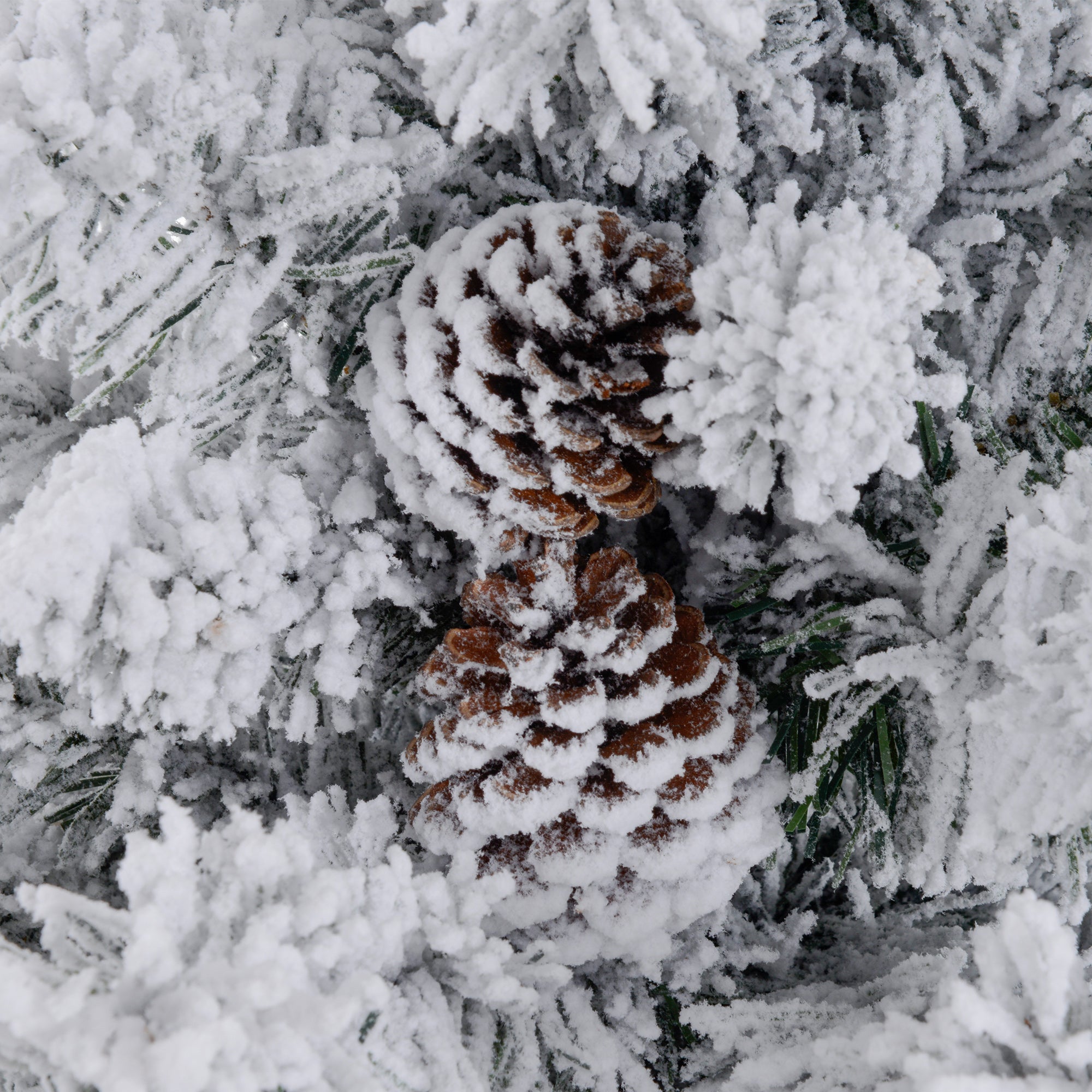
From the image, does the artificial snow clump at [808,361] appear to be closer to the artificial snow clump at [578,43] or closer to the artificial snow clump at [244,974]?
the artificial snow clump at [578,43]

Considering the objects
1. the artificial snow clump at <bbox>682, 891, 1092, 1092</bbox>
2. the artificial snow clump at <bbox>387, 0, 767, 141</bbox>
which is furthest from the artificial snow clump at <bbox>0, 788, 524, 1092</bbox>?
the artificial snow clump at <bbox>387, 0, 767, 141</bbox>

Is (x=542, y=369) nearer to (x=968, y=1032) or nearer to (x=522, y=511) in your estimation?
(x=522, y=511)

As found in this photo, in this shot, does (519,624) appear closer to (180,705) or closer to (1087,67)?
(180,705)

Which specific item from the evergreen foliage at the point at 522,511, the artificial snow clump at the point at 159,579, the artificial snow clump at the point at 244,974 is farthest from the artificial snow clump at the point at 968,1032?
the artificial snow clump at the point at 159,579

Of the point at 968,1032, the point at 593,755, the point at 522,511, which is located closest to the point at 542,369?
the point at 522,511

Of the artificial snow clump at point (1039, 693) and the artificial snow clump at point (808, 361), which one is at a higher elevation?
the artificial snow clump at point (808, 361)

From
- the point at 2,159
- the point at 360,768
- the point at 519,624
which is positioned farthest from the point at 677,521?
the point at 2,159
